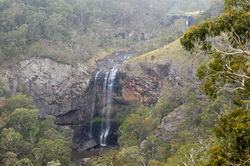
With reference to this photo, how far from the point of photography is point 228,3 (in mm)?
10734

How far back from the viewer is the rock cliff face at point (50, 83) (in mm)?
42094

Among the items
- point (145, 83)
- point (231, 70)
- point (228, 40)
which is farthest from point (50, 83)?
point (231, 70)

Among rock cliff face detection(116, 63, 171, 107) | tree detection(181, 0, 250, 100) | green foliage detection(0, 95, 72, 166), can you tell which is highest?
tree detection(181, 0, 250, 100)

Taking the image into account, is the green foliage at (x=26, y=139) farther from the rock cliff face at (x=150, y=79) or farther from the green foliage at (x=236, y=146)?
the green foliage at (x=236, y=146)

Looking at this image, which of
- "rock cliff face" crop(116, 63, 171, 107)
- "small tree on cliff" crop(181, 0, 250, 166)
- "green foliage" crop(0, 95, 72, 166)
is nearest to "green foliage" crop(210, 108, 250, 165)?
"small tree on cliff" crop(181, 0, 250, 166)

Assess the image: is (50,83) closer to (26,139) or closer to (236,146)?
(26,139)

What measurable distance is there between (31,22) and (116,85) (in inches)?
749

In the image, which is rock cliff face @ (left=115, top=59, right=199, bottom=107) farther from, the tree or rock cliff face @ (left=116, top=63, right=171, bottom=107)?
the tree

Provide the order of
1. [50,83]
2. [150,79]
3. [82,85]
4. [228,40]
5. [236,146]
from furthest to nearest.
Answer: [82,85] < [150,79] < [50,83] < [228,40] < [236,146]

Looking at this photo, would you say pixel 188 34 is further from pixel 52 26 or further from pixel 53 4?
pixel 53 4

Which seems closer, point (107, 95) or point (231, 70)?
point (231, 70)

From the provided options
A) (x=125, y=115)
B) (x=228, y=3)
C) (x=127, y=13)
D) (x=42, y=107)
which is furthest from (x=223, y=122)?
(x=127, y=13)

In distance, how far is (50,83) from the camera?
43.0m

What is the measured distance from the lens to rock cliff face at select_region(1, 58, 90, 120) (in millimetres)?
42094
